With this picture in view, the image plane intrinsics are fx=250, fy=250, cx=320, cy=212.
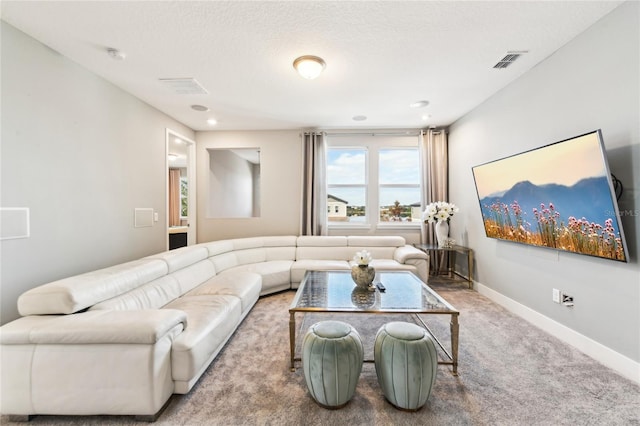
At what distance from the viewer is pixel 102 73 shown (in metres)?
2.62

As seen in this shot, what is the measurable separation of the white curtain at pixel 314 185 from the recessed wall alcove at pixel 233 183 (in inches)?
40.4

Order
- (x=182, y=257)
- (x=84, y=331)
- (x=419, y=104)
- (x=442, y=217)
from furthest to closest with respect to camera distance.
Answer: (x=442, y=217) < (x=419, y=104) < (x=182, y=257) < (x=84, y=331)

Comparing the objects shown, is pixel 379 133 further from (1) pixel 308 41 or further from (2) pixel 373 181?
(1) pixel 308 41

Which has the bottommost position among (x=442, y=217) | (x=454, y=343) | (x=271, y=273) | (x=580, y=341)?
(x=580, y=341)

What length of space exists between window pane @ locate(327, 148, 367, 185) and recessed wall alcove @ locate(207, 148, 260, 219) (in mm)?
1470

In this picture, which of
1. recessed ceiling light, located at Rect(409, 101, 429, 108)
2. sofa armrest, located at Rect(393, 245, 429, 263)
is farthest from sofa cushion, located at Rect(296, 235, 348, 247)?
recessed ceiling light, located at Rect(409, 101, 429, 108)

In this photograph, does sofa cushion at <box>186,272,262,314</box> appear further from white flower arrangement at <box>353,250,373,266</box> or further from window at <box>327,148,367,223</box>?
window at <box>327,148,367,223</box>

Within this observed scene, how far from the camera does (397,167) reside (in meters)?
4.85

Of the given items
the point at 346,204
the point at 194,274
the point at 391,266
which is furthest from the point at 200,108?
the point at 391,266

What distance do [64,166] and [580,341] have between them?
4.86 m

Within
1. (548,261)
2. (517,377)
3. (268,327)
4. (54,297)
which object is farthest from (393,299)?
(54,297)

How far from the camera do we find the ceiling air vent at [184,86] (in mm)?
2779

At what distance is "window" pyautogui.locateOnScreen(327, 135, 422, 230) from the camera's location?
4.77 metres

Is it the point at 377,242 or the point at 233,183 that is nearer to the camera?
the point at 377,242
